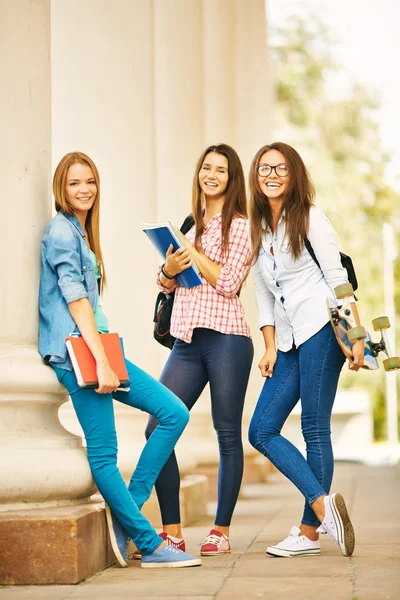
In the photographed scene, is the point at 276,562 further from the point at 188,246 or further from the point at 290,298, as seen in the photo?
the point at 188,246

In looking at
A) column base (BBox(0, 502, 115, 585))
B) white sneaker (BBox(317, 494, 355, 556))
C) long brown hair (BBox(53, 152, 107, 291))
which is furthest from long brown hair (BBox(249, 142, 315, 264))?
column base (BBox(0, 502, 115, 585))

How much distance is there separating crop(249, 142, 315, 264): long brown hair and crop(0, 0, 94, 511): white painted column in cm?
113

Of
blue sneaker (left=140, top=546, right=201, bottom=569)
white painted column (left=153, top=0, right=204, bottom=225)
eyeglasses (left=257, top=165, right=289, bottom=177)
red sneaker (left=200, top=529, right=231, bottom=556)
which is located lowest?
red sneaker (left=200, top=529, right=231, bottom=556)

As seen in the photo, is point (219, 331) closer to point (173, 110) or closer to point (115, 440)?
point (115, 440)

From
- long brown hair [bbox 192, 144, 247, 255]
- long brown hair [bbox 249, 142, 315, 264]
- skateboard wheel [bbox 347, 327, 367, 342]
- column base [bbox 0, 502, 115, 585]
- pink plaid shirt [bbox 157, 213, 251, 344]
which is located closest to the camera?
column base [bbox 0, 502, 115, 585]

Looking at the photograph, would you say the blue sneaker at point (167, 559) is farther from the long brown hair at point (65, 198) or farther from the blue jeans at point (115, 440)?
the long brown hair at point (65, 198)

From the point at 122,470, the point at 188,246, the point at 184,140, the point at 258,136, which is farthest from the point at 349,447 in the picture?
the point at 188,246

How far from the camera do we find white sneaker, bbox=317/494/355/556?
5062 millimetres

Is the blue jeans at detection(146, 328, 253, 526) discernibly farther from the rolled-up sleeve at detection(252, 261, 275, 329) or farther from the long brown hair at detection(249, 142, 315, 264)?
the long brown hair at detection(249, 142, 315, 264)

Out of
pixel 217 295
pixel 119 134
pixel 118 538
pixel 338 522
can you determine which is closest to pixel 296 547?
pixel 338 522

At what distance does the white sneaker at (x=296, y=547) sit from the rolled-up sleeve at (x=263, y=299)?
1.14 m

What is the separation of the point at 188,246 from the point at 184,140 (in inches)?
154

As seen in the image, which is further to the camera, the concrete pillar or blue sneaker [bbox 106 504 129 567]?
the concrete pillar

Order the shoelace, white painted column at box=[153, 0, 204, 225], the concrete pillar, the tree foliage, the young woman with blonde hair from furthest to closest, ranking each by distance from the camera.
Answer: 1. the tree foliage
2. white painted column at box=[153, 0, 204, 225]
3. the concrete pillar
4. the shoelace
5. the young woman with blonde hair
